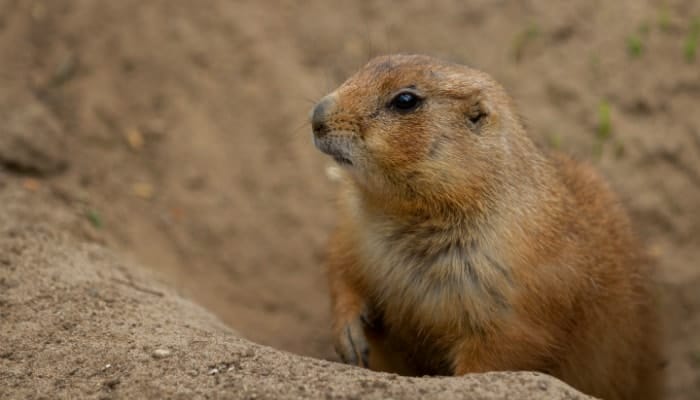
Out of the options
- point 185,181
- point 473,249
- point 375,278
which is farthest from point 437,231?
point 185,181

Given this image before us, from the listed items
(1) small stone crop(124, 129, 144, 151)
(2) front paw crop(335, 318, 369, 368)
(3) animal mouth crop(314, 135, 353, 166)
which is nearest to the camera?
(3) animal mouth crop(314, 135, 353, 166)

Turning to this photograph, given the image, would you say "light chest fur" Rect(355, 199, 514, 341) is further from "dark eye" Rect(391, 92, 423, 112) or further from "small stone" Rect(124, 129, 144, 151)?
A: "small stone" Rect(124, 129, 144, 151)

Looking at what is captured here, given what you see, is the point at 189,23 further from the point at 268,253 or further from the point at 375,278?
the point at 375,278

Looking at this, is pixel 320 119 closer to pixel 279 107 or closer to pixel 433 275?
pixel 433 275

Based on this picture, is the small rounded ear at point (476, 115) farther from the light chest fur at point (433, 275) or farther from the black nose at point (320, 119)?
the black nose at point (320, 119)

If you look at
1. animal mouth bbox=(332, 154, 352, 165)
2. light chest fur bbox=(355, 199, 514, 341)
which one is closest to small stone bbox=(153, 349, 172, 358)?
animal mouth bbox=(332, 154, 352, 165)

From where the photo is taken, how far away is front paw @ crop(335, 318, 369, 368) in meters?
5.09

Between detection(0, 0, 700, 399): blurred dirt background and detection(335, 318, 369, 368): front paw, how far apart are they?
2.04 m

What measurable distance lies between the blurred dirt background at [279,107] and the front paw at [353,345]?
2.04 metres

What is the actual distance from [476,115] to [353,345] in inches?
59.4

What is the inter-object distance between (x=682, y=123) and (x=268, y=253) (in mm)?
3946

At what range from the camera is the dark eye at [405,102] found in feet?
→ 15.3

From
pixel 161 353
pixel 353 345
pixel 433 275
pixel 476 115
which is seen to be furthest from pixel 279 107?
pixel 161 353

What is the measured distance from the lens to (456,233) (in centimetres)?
467
